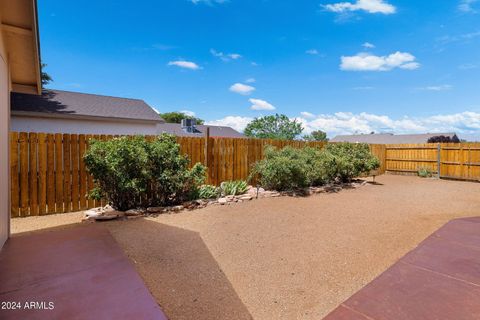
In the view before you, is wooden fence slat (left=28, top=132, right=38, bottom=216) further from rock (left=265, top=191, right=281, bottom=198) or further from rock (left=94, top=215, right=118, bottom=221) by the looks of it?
rock (left=265, top=191, right=281, bottom=198)

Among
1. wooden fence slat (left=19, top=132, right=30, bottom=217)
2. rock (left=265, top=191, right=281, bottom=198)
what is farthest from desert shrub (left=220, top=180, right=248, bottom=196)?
wooden fence slat (left=19, top=132, right=30, bottom=217)

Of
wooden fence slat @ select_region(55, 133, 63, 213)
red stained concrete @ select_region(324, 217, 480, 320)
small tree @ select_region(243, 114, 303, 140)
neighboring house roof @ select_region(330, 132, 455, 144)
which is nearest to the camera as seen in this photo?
red stained concrete @ select_region(324, 217, 480, 320)

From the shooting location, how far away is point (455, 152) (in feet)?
42.1

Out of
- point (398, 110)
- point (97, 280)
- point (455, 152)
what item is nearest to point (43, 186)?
point (97, 280)

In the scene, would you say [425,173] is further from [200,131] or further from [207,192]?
[200,131]

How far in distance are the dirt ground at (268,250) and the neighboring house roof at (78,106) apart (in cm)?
784

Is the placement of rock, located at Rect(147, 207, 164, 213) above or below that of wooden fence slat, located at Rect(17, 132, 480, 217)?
below

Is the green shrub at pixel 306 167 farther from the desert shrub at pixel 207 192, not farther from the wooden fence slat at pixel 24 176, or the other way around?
the wooden fence slat at pixel 24 176

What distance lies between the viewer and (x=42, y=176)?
549 cm

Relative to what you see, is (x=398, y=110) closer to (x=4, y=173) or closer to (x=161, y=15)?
(x=161, y=15)

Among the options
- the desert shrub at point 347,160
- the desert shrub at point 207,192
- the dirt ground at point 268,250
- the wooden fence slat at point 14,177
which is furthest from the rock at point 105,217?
the desert shrub at point 347,160

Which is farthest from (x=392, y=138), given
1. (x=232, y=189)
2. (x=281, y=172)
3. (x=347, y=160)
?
(x=232, y=189)

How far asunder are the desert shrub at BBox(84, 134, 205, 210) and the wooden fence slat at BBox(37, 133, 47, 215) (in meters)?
0.99

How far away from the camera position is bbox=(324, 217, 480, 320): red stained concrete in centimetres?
219
